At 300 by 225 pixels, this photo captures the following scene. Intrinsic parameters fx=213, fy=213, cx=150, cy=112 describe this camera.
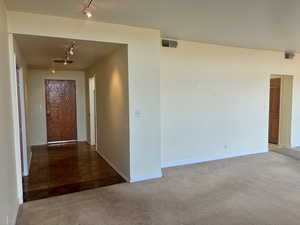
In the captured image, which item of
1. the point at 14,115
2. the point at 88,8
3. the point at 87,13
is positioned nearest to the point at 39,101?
the point at 14,115

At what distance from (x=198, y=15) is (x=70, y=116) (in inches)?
214

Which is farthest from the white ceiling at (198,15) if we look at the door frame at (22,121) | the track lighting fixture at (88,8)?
the door frame at (22,121)

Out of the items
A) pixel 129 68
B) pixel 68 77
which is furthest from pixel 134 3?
pixel 68 77

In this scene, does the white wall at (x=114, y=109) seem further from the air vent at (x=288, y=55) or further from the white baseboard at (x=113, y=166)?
the air vent at (x=288, y=55)

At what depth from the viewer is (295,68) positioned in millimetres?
5746

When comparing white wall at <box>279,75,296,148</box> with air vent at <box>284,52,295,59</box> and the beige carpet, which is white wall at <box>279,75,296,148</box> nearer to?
air vent at <box>284,52,295,59</box>

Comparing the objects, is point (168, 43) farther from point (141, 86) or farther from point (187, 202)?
point (187, 202)

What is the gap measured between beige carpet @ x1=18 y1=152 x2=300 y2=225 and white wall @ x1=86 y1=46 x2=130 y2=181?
2.31 ft

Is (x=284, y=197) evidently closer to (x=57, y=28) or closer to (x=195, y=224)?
(x=195, y=224)

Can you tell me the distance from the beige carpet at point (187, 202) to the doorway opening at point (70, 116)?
0.45 metres

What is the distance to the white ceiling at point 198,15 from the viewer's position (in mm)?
2617

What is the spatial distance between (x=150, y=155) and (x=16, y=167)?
6.57 ft

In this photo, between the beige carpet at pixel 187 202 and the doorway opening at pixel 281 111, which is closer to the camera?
the beige carpet at pixel 187 202

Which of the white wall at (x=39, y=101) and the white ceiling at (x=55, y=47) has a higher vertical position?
the white ceiling at (x=55, y=47)
